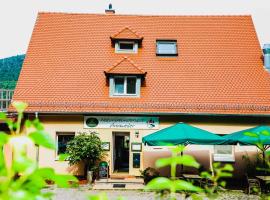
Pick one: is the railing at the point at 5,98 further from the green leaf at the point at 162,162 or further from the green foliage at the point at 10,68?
the green leaf at the point at 162,162

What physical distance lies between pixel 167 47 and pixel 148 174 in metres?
8.02

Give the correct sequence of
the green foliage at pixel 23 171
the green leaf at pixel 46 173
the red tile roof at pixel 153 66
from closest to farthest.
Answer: the green foliage at pixel 23 171, the green leaf at pixel 46 173, the red tile roof at pixel 153 66

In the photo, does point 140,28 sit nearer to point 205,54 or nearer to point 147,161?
point 205,54

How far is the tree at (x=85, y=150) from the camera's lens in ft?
56.1

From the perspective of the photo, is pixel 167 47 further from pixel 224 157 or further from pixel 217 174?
pixel 217 174

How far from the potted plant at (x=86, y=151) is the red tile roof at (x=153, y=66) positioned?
4.88 feet

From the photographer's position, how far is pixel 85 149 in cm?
1703

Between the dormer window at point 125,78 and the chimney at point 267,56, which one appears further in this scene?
the chimney at point 267,56

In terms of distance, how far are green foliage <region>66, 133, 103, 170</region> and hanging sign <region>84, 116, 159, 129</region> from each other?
2.56 feet

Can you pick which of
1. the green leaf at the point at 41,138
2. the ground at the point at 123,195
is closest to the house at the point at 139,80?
the ground at the point at 123,195

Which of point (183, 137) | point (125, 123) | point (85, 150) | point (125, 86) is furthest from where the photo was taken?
point (125, 86)

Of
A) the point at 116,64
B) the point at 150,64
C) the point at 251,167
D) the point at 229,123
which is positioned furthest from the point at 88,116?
the point at 251,167

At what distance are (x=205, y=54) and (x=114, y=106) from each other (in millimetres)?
6459

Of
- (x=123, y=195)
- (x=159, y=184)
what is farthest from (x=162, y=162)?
(x=123, y=195)
